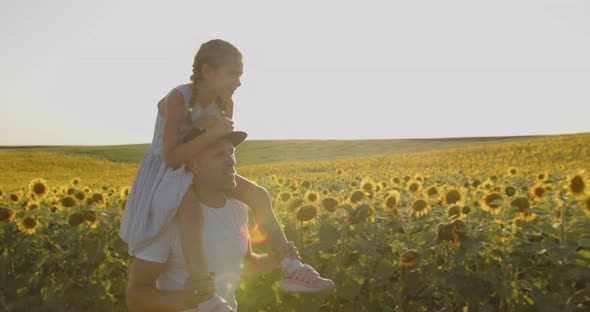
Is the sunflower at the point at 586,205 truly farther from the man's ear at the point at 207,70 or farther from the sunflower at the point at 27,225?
the sunflower at the point at 27,225

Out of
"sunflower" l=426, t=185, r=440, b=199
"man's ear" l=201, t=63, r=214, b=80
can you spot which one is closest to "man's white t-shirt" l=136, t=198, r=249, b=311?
"man's ear" l=201, t=63, r=214, b=80

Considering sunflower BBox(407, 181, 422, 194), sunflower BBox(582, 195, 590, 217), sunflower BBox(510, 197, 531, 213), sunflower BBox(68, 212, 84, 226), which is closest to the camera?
sunflower BBox(582, 195, 590, 217)

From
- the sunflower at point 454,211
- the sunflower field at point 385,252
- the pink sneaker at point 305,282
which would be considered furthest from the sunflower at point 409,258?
the pink sneaker at point 305,282

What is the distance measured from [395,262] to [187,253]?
189cm

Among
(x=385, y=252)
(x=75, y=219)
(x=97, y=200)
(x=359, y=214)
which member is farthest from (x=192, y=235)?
(x=97, y=200)

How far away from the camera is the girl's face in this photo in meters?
3.38

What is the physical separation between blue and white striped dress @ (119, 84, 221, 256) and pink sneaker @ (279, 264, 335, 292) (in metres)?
0.79

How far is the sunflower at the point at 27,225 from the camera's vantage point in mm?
5668

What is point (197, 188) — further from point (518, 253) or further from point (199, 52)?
point (518, 253)

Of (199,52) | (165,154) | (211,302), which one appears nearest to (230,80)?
(199,52)

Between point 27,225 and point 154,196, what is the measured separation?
3.35 meters

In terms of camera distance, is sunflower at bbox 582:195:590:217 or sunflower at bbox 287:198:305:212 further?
sunflower at bbox 287:198:305:212

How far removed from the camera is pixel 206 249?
299 cm

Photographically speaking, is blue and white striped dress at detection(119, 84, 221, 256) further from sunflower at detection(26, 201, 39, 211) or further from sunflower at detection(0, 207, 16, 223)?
sunflower at detection(26, 201, 39, 211)
